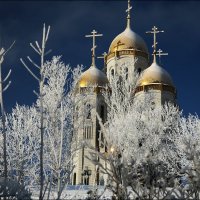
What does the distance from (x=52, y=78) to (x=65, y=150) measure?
141 inches

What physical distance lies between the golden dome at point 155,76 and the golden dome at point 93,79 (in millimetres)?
3515

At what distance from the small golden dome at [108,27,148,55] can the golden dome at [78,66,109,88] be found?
3.16 metres

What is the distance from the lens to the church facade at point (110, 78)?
3825 centimetres

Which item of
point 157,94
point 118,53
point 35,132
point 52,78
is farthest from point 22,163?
point 118,53

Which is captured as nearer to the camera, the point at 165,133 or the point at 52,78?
the point at 52,78

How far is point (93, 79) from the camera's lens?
4075 cm

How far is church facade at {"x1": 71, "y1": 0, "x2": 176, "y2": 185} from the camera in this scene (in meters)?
38.2

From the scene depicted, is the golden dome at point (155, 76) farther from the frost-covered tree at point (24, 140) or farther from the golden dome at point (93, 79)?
the frost-covered tree at point (24, 140)

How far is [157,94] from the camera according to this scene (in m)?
38.7

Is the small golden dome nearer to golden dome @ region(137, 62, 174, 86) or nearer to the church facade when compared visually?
the church facade

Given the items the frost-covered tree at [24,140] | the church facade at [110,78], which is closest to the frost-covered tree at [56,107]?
the frost-covered tree at [24,140]

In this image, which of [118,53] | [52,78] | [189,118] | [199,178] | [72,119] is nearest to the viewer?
[199,178]

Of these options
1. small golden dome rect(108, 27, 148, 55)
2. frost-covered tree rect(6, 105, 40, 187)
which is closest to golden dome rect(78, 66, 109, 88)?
small golden dome rect(108, 27, 148, 55)

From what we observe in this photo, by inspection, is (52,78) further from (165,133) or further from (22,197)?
(165,133)
